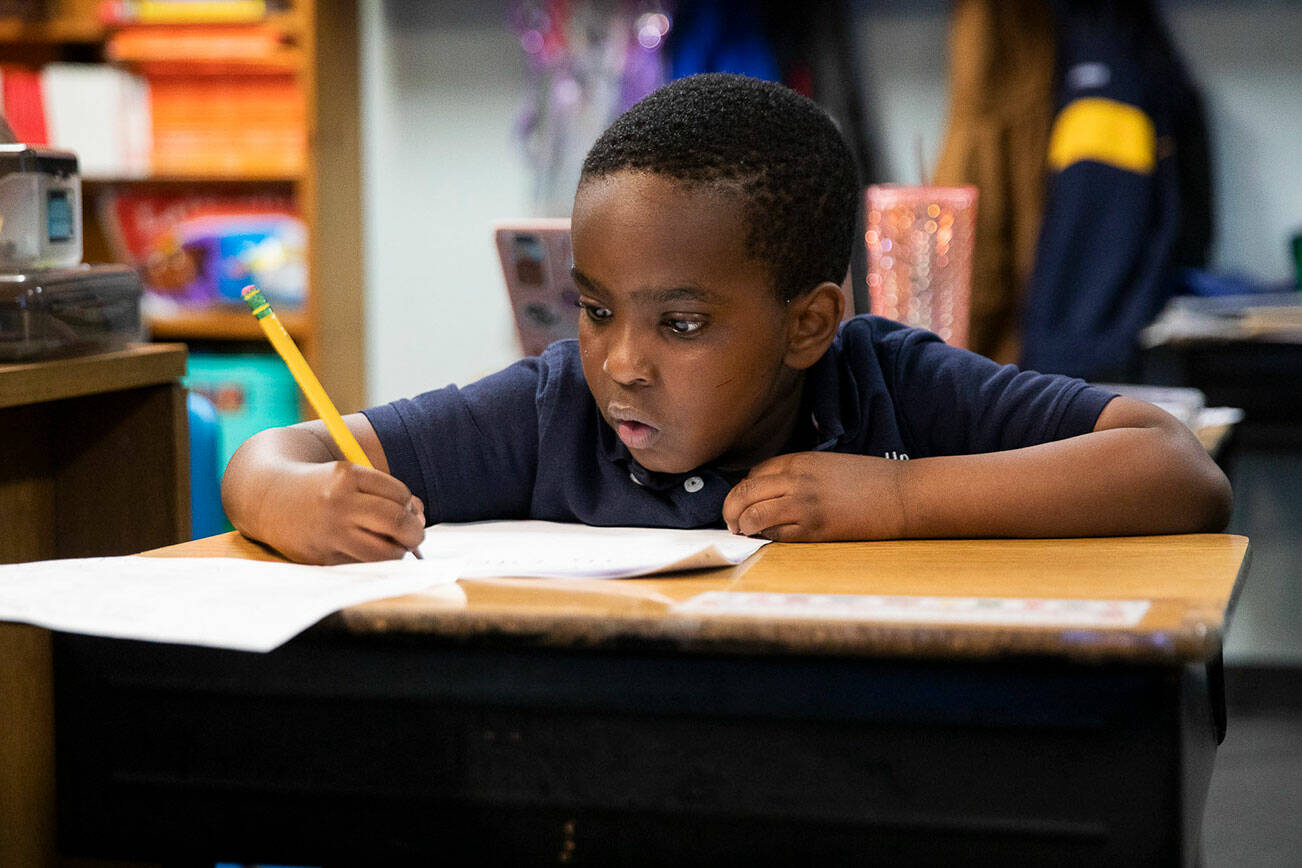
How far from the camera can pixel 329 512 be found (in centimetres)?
78

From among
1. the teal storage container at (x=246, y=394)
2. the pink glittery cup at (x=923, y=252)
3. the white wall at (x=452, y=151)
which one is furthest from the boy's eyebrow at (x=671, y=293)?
the teal storage container at (x=246, y=394)

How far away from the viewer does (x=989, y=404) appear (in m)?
1.04

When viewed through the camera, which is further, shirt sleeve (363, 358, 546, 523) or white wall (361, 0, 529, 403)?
white wall (361, 0, 529, 403)

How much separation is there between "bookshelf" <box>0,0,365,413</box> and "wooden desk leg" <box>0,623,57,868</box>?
247cm

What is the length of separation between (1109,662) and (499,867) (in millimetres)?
279

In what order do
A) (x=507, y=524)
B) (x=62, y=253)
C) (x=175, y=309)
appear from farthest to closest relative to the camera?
(x=175, y=309) → (x=62, y=253) → (x=507, y=524)

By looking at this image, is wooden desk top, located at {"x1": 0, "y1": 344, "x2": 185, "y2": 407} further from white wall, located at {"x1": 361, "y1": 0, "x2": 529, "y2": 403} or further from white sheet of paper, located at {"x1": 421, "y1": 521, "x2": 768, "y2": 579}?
white wall, located at {"x1": 361, "y1": 0, "x2": 529, "y2": 403}

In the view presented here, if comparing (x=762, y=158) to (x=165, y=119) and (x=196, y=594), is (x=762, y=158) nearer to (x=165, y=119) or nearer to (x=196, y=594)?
(x=196, y=594)

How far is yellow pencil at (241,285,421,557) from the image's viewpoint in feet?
2.66

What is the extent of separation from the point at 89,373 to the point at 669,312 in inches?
20.9

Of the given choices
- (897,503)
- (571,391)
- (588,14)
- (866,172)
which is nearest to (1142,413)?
(897,503)

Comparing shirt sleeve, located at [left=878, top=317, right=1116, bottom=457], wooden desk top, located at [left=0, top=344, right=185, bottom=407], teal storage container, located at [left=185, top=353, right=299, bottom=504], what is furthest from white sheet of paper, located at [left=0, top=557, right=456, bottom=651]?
teal storage container, located at [left=185, top=353, right=299, bottom=504]

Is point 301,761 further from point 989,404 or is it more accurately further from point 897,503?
point 989,404

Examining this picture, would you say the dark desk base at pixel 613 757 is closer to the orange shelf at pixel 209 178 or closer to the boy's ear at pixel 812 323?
the boy's ear at pixel 812 323
